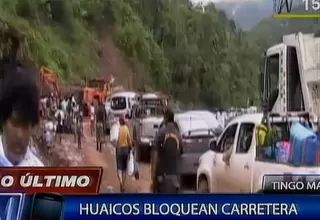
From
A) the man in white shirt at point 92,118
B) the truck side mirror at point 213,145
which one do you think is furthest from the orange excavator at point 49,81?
the truck side mirror at point 213,145

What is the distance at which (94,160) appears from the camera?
19.6 feet

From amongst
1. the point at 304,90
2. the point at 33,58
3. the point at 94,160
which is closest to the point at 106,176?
the point at 94,160

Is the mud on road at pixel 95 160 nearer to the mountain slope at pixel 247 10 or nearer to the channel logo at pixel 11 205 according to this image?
the channel logo at pixel 11 205

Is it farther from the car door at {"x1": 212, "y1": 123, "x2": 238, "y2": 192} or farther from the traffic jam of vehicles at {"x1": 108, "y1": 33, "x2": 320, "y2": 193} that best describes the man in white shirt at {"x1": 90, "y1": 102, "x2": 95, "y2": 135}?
the car door at {"x1": 212, "y1": 123, "x2": 238, "y2": 192}

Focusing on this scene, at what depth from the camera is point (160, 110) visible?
235 inches

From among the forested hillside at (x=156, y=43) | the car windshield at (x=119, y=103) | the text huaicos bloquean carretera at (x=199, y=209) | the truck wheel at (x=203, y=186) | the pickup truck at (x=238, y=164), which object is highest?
the forested hillside at (x=156, y=43)

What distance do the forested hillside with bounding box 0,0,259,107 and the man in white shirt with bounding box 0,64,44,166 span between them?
159 mm

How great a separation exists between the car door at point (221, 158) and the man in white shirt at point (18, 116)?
Result: 1.08 meters

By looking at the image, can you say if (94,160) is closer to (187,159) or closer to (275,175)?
(187,159)

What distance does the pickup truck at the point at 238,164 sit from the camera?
594 centimetres

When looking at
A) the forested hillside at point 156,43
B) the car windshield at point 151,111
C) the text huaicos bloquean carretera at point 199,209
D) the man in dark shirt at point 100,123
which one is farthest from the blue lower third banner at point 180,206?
the forested hillside at point 156,43

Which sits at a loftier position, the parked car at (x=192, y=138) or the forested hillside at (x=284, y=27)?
the forested hillside at (x=284, y=27)

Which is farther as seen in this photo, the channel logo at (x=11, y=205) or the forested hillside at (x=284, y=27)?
the channel logo at (x=11, y=205)

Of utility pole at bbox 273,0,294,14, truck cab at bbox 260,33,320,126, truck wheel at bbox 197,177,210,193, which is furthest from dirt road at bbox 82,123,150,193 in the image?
utility pole at bbox 273,0,294,14
